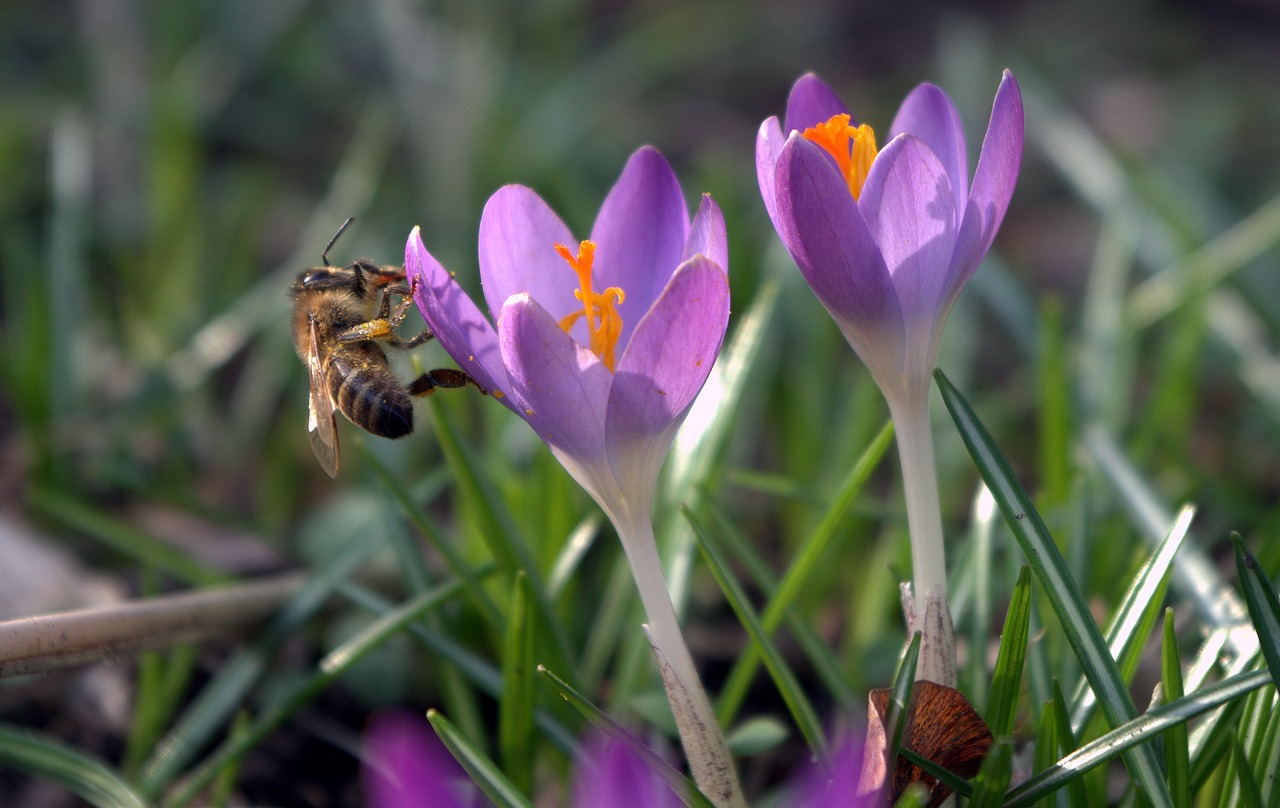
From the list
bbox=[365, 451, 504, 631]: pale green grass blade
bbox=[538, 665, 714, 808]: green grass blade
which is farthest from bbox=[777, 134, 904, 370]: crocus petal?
bbox=[365, 451, 504, 631]: pale green grass blade

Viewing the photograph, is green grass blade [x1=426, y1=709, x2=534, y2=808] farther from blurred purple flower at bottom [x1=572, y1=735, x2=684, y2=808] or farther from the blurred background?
the blurred background

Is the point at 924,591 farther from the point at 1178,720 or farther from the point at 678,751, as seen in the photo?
the point at 678,751

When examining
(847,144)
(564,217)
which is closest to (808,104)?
(847,144)

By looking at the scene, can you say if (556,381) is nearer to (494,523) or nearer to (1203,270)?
(494,523)

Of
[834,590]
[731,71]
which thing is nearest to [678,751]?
[834,590]

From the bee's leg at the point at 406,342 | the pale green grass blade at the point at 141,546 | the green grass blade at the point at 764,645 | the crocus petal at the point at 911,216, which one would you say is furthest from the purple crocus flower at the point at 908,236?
the pale green grass blade at the point at 141,546

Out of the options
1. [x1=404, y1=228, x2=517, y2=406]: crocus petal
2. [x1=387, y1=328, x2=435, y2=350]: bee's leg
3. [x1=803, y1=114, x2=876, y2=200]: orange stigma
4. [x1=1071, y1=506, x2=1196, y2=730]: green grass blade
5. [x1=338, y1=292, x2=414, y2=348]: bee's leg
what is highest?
[x1=338, y1=292, x2=414, y2=348]: bee's leg
